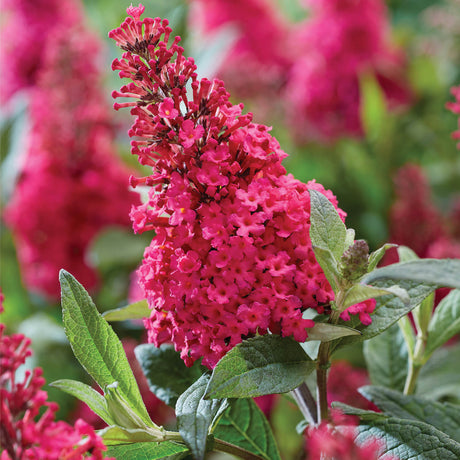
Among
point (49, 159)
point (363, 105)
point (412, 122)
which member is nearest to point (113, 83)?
point (49, 159)

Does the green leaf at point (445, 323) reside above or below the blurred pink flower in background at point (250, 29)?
below

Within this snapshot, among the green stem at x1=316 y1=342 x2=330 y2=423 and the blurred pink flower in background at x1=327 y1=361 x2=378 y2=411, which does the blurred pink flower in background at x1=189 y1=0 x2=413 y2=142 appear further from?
the green stem at x1=316 y1=342 x2=330 y2=423

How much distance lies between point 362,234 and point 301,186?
635 millimetres

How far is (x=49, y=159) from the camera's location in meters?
1.11

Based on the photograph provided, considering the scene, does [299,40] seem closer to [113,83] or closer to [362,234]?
[113,83]

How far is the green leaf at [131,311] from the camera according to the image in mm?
509

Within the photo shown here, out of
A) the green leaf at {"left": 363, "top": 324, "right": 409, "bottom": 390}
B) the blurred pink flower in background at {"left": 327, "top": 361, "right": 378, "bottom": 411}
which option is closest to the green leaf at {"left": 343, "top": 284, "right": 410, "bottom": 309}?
the green leaf at {"left": 363, "top": 324, "right": 409, "bottom": 390}

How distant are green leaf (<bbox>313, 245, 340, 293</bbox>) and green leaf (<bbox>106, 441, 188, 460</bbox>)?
0.16 metres

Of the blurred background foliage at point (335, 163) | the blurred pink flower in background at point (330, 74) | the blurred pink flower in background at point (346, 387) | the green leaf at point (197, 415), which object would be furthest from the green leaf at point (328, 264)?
the blurred pink flower in background at point (330, 74)

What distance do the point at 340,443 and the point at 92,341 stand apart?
0.22 meters

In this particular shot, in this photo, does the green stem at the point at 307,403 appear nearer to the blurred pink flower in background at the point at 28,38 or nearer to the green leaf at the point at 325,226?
the green leaf at the point at 325,226

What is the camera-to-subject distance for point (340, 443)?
0.31m

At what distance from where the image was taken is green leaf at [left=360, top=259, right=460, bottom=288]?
1.14 ft

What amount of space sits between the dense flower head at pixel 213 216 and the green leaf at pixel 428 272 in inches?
2.9
